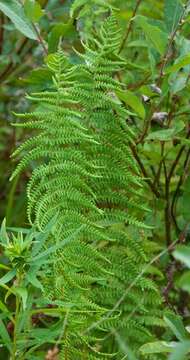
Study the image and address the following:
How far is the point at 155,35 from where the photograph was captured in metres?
1.91

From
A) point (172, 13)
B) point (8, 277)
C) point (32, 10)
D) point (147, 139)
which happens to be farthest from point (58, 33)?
point (8, 277)

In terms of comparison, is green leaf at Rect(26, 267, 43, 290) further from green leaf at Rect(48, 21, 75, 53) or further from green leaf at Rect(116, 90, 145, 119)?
green leaf at Rect(48, 21, 75, 53)

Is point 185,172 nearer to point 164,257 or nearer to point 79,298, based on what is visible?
point 164,257

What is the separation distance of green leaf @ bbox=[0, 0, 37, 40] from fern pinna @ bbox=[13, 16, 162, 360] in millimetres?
292

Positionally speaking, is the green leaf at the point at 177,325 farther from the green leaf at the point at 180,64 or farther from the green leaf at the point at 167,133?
the green leaf at the point at 180,64

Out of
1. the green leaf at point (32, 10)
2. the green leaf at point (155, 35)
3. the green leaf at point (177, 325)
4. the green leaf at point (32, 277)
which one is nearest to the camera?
the green leaf at point (32, 277)

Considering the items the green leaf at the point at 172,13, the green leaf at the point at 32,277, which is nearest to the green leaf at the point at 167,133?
the green leaf at the point at 172,13

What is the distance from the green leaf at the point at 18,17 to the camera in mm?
2129

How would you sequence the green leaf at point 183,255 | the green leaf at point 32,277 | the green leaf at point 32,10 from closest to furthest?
the green leaf at point 183,255 < the green leaf at point 32,277 < the green leaf at point 32,10

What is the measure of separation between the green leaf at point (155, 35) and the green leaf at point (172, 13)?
4.9 inches

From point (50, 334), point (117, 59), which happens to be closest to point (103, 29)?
point (117, 59)

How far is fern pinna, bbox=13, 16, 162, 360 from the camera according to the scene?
1.76 metres

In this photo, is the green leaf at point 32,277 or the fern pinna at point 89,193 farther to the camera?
the fern pinna at point 89,193

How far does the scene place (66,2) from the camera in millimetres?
2846
